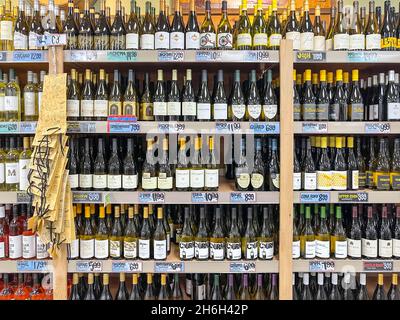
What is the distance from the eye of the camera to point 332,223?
2121 mm

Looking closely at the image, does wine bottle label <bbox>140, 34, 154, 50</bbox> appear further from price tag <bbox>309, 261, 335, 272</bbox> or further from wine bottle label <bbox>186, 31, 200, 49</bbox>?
price tag <bbox>309, 261, 335, 272</bbox>

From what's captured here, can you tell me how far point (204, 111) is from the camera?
6.32 feet

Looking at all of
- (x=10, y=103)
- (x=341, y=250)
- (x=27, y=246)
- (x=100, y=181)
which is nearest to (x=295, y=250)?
(x=341, y=250)

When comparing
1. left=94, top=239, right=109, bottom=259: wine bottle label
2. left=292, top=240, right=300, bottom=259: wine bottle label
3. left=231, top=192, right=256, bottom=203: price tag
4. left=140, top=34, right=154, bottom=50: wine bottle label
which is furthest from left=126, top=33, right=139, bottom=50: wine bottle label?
left=292, top=240, right=300, bottom=259: wine bottle label

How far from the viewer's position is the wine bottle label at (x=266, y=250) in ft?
6.38

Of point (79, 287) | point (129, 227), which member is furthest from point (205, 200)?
point (79, 287)

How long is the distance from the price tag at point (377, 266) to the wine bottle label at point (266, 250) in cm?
47

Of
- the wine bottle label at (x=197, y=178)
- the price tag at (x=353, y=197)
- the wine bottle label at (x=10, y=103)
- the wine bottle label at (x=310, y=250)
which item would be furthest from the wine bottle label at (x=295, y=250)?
the wine bottle label at (x=10, y=103)

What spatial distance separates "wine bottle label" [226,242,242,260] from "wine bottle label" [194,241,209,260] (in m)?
0.12

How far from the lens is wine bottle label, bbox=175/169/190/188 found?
1.93 meters

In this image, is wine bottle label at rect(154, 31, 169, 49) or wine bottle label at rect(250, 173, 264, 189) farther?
wine bottle label at rect(250, 173, 264, 189)

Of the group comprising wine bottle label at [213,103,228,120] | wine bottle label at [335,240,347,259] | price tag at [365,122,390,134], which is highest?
wine bottle label at [213,103,228,120]

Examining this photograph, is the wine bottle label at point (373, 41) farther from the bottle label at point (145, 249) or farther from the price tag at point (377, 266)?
the bottle label at point (145, 249)

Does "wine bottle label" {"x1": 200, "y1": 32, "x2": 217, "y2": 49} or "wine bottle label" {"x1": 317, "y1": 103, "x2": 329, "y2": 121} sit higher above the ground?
"wine bottle label" {"x1": 200, "y1": 32, "x2": 217, "y2": 49}
